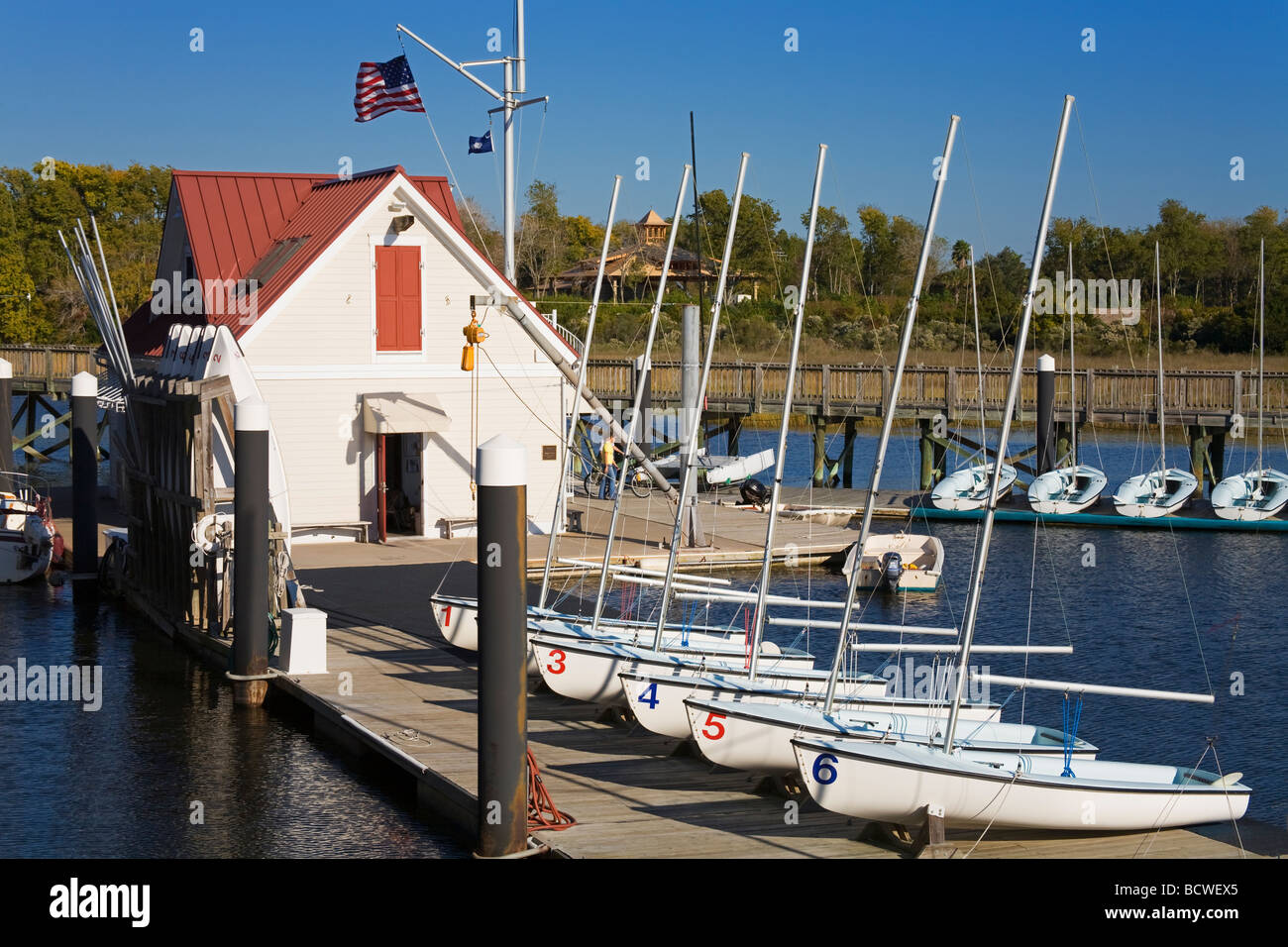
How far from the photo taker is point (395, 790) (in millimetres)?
16250

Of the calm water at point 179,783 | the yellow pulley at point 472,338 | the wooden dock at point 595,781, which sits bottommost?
the calm water at point 179,783

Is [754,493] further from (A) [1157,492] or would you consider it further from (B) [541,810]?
(B) [541,810]

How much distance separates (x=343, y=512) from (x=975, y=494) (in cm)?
1824

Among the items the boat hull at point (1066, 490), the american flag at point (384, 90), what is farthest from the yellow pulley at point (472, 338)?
the boat hull at point (1066, 490)

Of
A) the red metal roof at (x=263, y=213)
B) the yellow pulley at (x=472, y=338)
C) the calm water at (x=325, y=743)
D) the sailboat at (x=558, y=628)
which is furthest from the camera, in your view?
the red metal roof at (x=263, y=213)

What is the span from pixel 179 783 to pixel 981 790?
9173mm

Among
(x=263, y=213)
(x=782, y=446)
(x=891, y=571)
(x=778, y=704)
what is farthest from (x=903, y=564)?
(x=263, y=213)

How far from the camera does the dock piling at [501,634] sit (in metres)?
12.2

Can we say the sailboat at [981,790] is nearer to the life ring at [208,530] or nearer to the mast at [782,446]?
the mast at [782,446]

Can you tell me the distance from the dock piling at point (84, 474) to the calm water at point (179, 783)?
6.02m

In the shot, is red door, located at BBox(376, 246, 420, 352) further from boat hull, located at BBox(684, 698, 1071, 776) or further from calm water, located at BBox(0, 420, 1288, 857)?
boat hull, located at BBox(684, 698, 1071, 776)

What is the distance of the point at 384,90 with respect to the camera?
3048 cm
